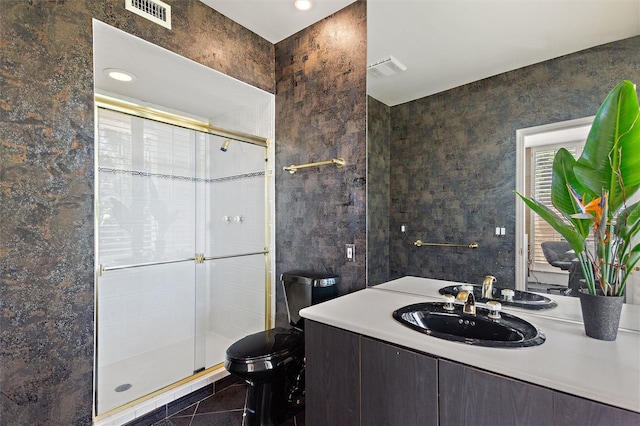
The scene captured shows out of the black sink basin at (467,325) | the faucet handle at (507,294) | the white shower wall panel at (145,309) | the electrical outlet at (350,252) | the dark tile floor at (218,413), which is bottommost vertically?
the dark tile floor at (218,413)

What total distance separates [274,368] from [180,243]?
1.57 meters

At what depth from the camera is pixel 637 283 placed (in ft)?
3.65

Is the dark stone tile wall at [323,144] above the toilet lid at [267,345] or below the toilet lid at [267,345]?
above

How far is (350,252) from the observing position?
2045mm

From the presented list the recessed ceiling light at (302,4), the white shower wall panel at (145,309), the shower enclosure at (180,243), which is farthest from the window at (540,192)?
the white shower wall panel at (145,309)

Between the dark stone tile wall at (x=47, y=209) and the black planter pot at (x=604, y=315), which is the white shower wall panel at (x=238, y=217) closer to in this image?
the dark stone tile wall at (x=47, y=209)

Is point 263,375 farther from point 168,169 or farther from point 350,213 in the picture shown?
point 168,169

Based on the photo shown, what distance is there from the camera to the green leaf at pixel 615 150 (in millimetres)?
1002

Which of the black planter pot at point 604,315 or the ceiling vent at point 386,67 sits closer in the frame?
the black planter pot at point 604,315

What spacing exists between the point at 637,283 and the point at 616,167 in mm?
434

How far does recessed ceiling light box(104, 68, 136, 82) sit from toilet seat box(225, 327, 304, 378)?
1890 millimetres

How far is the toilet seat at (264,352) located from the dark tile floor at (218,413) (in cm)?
52

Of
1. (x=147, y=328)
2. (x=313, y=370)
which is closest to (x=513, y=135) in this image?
(x=313, y=370)

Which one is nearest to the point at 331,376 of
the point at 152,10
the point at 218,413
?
the point at 218,413
